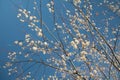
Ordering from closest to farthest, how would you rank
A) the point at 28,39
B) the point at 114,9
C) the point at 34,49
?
1. the point at 34,49
2. the point at 28,39
3. the point at 114,9

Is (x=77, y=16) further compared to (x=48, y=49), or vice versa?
(x=77, y=16)

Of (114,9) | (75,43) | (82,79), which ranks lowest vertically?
(82,79)

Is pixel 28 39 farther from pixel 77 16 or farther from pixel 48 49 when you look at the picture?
pixel 48 49

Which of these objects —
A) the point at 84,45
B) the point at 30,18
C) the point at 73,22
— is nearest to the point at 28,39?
the point at 30,18

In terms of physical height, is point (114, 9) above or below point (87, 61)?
above

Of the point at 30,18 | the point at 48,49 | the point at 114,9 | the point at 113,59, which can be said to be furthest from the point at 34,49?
the point at 114,9

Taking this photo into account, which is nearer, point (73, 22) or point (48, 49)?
point (48, 49)

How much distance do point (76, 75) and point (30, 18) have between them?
2138 millimetres

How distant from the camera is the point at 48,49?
14.5 ft

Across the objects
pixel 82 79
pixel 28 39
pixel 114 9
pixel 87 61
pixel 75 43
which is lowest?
pixel 82 79

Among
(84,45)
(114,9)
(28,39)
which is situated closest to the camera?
(84,45)

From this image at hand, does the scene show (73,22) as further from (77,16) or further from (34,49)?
(34,49)

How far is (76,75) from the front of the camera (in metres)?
4.18

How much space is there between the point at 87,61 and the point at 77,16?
5.75 ft
